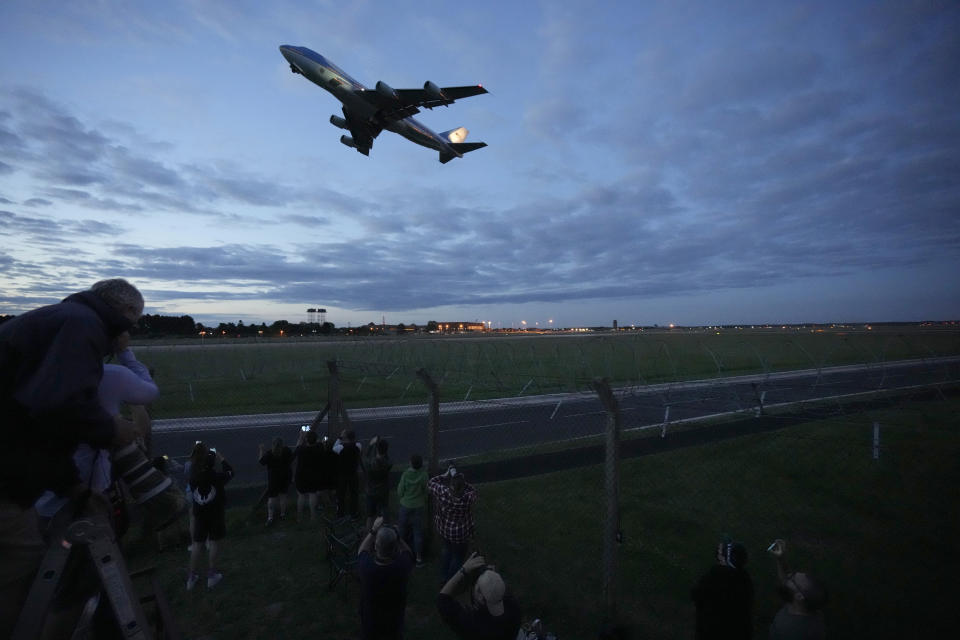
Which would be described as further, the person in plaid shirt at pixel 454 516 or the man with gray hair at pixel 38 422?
the person in plaid shirt at pixel 454 516

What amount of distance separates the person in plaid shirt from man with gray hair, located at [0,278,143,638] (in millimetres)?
4308

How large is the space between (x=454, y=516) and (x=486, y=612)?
7.36ft

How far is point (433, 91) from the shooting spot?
18562mm

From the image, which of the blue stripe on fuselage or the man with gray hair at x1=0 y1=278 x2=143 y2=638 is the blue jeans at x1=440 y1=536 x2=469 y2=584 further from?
the blue stripe on fuselage

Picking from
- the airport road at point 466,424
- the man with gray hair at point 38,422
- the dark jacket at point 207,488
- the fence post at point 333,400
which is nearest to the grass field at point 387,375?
the airport road at point 466,424

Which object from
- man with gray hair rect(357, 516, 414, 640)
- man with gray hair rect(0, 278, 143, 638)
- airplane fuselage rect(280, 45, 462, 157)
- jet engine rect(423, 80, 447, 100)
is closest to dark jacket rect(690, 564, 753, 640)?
man with gray hair rect(357, 516, 414, 640)

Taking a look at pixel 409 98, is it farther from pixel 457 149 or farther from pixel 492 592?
pixel 492 592

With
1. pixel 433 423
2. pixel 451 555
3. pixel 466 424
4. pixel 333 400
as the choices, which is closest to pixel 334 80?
pixel 466 424

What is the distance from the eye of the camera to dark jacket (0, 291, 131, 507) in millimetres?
1696

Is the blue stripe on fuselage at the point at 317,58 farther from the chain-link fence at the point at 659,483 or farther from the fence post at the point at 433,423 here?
the fence post at the point at 433,423

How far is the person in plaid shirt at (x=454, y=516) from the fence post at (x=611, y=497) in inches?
65.8

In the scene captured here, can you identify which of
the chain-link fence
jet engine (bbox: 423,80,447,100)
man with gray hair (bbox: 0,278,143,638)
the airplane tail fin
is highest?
the airplane tail fin

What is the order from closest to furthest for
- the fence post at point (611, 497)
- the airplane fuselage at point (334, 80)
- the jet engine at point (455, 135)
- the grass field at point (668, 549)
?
the fence post at point (611, 497) < the grass field at point (668, 549) < the airplane fuselage at point (334, 80) < the jet engine at point (455, 135)

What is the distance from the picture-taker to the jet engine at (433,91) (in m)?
18.2
